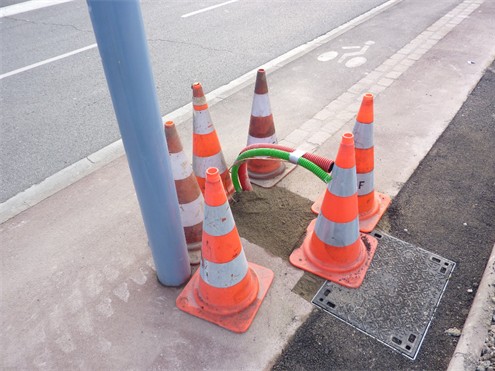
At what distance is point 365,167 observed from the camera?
9.96ft

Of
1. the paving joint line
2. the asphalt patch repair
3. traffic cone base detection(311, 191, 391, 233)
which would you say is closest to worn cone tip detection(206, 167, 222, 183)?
the asphalt patch repair

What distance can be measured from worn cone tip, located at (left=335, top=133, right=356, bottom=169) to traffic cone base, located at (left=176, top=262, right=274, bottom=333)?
0.93m

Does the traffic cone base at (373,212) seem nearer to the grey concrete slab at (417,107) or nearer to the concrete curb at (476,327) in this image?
the grey concrete slab at (417,107)

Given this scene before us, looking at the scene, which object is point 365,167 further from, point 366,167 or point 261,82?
point 261,82

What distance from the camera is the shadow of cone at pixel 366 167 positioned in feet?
9.62

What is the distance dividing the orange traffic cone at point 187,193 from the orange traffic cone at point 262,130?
862mm

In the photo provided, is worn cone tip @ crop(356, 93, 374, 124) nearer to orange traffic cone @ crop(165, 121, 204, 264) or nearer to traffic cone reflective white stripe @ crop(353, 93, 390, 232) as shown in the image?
traffic cone reflective white stripe @ crop(353, 93, 390, 232)

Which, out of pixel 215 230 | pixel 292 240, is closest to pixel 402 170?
pixel 292 240

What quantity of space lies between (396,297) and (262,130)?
1.86 m

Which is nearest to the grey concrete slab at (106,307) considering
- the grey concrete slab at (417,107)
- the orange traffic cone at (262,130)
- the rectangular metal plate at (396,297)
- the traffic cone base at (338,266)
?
the traffic cone base at (338,266)

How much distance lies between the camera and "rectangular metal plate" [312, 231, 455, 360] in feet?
7.74

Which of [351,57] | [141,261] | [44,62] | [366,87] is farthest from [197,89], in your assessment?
[44,62]

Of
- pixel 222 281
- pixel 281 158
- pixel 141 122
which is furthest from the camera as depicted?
pixel 281 158

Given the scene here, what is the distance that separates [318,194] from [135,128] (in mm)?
1960
